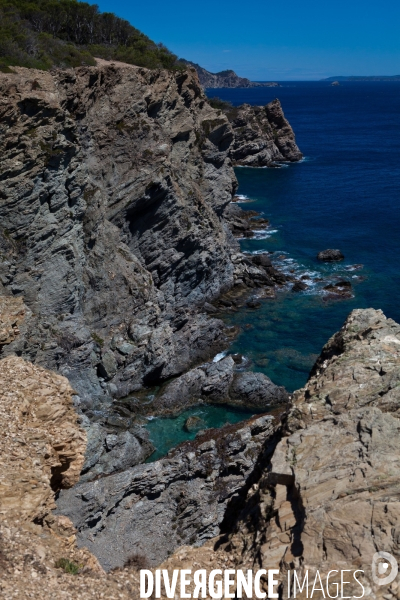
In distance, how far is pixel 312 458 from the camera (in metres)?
13.2

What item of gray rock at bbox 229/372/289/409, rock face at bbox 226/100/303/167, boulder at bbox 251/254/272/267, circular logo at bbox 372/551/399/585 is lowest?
gray rock at bbox 229/372/289/409

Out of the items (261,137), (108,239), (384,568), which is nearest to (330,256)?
(108,239)

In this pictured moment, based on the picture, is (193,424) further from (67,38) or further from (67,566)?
(67,38)

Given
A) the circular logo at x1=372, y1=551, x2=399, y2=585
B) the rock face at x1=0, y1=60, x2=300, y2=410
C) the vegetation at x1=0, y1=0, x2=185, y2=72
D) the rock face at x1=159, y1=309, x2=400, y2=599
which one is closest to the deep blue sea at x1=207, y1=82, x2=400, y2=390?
the rock face at x1=0, y1=60, x2=300, y2=410

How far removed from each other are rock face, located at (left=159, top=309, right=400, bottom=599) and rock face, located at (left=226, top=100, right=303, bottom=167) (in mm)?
113221

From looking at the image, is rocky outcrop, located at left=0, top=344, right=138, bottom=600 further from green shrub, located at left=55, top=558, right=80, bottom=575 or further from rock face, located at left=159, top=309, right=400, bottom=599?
rock face, located at left=159, top=309, right=400, bottom=599

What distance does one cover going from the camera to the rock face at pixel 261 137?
124250 millimetres

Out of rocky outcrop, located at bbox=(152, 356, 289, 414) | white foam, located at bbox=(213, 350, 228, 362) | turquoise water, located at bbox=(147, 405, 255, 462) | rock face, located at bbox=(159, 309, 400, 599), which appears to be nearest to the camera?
rock face, located at bbox=(159, 309, 400, 599)

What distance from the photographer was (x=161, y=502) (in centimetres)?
2950

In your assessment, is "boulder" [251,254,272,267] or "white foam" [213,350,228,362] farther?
"boulder" [251,254,272,267]

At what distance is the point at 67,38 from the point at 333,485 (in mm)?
62945

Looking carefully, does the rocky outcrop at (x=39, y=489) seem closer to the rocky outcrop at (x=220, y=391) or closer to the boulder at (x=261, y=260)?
the rocky outcrop at (x=220, y=391)

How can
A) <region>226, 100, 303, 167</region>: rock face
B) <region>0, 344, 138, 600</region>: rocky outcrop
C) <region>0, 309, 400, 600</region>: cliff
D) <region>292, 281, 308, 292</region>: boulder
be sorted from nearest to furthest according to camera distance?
1. <region>0, 309, 400, 600</region>: cliff
2. <region>0, 344, 138, 600</region>: rocky outcrop
3. <region>292, 281, 308, 292</region>: boulder
4. <region>226, 100, 303, 167</region>: rock face

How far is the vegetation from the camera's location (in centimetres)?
4591
